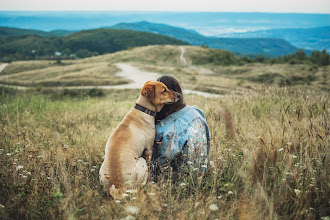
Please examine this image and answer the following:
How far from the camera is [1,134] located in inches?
196

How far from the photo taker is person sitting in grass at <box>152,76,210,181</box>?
3177 millimetres

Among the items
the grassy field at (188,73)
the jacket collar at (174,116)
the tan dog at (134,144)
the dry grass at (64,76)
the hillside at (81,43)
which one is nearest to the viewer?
the tan dog at (134,144)

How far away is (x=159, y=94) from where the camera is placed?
3.52 metres

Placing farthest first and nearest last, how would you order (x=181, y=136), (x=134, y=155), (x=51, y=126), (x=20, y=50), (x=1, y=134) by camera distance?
(x=20, y=50)
(x=51, y=126)
(x=1, y=134)
(x=181, y=136)
(x=134, y=155)

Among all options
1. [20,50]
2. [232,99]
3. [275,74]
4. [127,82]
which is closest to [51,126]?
[232,99]

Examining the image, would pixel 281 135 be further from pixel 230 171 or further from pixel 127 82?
pixel 127 82

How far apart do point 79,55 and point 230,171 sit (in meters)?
135

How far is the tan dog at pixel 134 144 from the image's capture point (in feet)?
8.46

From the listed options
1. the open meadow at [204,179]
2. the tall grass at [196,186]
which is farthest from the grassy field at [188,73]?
the tall grass at [196,186]

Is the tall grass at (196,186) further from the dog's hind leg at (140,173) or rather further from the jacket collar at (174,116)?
the jacket collar at (174,116)

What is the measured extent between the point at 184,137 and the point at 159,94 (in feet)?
2.68

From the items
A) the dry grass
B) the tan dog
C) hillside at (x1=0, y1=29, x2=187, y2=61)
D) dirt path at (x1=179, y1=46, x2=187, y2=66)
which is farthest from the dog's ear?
hillside at (x1=0, y1=29, x2=187, y2=61)

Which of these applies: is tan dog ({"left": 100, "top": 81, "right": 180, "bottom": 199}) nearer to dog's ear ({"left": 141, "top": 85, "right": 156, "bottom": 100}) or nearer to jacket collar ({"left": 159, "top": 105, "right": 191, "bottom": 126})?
dog's ear ({"left": 141, "top": 85, "right": 156, "bottom": 100})

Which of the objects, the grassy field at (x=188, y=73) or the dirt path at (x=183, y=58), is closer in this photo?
the grassy field at (x=188, y=73)
